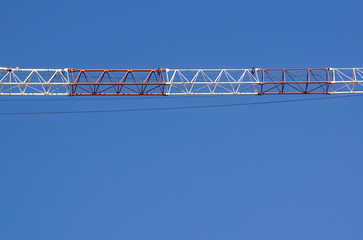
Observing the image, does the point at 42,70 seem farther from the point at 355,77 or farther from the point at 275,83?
the point at 355,77

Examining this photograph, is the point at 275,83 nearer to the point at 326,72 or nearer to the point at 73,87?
the point at 326,72

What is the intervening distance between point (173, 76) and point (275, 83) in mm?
11462

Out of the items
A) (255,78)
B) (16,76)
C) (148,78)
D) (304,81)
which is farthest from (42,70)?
(304,81)

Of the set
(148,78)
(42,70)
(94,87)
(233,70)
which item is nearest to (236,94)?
(233,70)

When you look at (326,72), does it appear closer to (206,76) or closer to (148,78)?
(206,76)

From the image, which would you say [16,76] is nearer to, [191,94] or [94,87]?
[94,87]

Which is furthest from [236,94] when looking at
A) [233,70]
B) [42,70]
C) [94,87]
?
[42,70]

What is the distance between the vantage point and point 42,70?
82438 millimetres

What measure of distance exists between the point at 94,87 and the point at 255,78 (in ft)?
58.3

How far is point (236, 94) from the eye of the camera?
84938 mm

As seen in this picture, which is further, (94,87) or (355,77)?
(355,77)

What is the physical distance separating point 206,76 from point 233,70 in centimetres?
307

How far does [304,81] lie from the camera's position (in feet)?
281

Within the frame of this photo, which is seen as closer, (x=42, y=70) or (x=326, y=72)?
(x=42, y=70)
